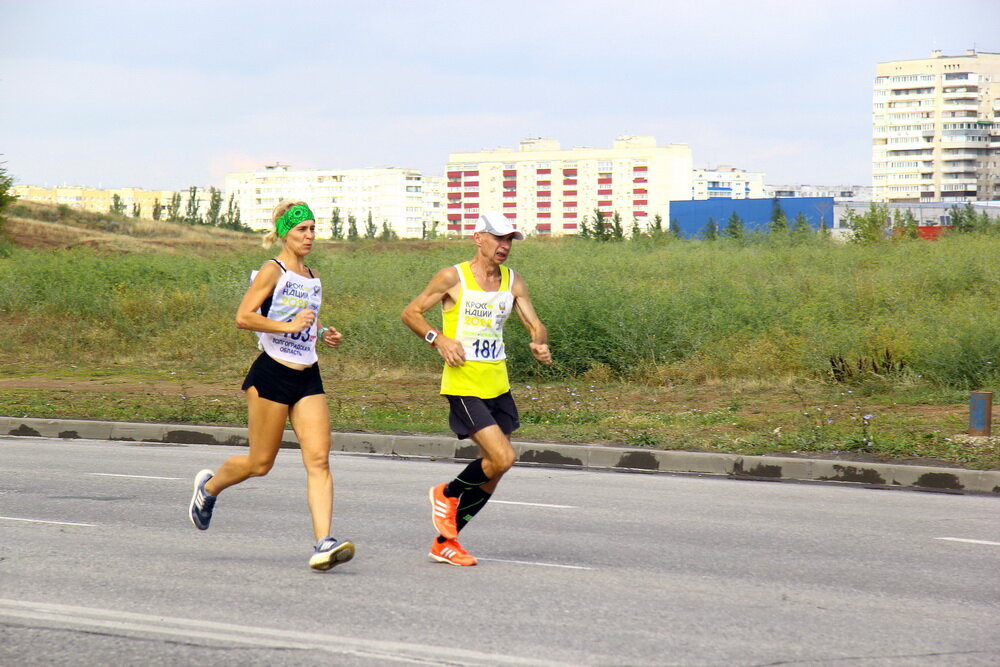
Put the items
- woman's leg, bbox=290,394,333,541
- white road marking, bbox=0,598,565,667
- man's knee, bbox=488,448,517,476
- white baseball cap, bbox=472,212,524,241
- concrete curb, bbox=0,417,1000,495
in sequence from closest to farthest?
white road marking, bbox=0,598,565,667 → woman's leg, bbox=290,394,333,541 → man's knee, bbox=488,448,517,476 → white baseball cap, bbox=472,212,524,241 → concrete curb, bbox=0,417,1000,495

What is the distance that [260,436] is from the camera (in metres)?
6.86

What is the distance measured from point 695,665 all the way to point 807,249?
31.6 meters

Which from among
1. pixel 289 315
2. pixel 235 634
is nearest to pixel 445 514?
pixel 289 315

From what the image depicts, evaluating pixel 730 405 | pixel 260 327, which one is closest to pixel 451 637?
pixel 260 327

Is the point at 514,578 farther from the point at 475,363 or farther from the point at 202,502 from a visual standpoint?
the point at 202,502

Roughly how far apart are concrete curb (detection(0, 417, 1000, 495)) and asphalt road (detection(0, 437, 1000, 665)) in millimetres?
532

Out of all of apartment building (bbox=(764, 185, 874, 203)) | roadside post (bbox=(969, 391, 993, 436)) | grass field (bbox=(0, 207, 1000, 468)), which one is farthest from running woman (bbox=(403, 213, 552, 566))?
apartment building (bbox=(764, 185, 874, 203))

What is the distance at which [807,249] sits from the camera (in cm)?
3522

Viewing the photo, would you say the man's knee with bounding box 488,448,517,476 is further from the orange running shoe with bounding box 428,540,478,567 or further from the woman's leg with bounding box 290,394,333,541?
the woman's leg with bounding box 290,394,333,541

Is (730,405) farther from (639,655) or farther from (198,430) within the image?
(639,655)

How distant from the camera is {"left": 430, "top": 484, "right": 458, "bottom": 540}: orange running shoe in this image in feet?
22.8

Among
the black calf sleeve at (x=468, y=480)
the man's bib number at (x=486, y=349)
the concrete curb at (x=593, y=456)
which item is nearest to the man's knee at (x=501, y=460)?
the black calf sleeve at (x=468, y=480)

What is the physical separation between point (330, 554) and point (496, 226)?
2.00 metres

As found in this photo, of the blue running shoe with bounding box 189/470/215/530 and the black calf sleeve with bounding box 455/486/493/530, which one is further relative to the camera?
the blue running shoe with bounding box 189/470/215/530
